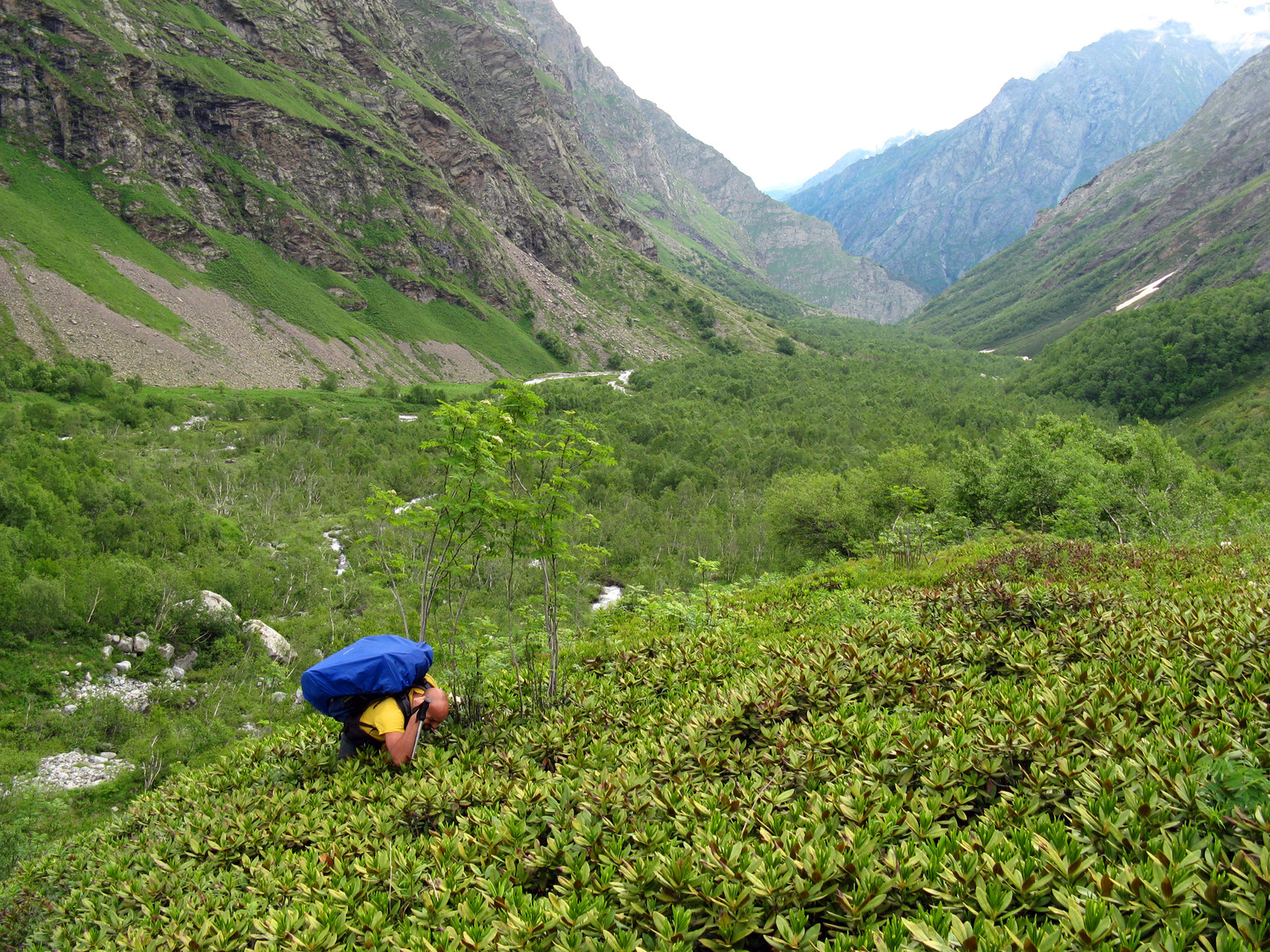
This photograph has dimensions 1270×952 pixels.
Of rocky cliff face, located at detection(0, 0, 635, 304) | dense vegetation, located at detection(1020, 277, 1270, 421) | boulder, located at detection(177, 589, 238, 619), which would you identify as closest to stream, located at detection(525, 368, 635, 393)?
rocky cliff face, located at detection(0, 0, 635, 304)

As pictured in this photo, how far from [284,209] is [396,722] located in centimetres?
10601

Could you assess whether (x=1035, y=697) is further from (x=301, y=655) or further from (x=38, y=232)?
(x=38, y=232)

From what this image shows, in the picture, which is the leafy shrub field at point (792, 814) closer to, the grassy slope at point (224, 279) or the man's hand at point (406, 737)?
the man's hand at point (406, 737)

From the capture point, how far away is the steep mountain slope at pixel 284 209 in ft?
209

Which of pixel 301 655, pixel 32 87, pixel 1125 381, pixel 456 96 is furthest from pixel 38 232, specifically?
pixel 1125 381

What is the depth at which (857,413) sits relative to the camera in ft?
240

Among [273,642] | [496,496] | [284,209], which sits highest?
[284,209]

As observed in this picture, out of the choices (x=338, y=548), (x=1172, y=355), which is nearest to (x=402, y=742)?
(x=338, y=548)

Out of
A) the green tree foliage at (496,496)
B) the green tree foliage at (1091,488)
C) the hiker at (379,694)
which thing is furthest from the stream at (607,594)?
→ the hiker at (379,694)

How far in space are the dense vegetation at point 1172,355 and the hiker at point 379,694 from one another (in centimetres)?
10148

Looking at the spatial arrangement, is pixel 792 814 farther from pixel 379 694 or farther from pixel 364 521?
pixel 364 521

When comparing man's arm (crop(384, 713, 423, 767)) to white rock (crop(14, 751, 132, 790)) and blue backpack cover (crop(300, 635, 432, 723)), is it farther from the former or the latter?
white rock (crop(14, 751, 132, 790))

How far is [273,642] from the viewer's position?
899 inches

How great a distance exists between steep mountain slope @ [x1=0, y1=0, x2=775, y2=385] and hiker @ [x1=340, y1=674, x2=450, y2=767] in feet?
227
